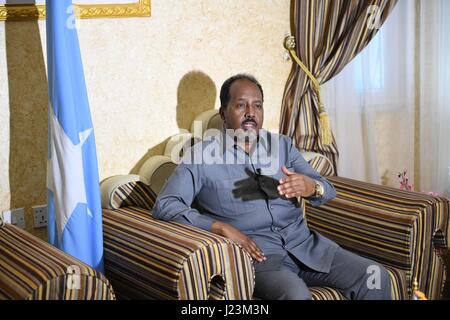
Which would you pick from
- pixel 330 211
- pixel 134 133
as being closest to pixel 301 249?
pixel 330 211

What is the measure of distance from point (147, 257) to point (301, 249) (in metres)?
0.66

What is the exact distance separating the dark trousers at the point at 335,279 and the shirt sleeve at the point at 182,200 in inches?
12.1

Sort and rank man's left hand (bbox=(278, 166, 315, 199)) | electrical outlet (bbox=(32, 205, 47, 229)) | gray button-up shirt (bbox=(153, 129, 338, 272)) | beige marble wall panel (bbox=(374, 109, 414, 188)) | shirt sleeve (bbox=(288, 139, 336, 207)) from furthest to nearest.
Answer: beige marble wall panel (bbox=(374, 109, 414, 188)) < electrical outlet (bbox=(32, 205, 47, 229)) < shirt sleeve (bbox=(288, 139, 336, 207)) < gray button-up shirt (bbox=(153, 129, 338, 272)) < man's left hand (bbox=(278, 166, 315, 199))

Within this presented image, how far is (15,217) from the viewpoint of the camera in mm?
2709

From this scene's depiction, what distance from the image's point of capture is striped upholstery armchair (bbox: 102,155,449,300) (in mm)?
2117

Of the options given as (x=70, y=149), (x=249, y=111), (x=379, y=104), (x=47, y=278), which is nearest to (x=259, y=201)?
(x=249, y=111)

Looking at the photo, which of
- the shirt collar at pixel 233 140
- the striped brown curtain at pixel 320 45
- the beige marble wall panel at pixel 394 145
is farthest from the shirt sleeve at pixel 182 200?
the beige marble wall panel at pixel 394 145

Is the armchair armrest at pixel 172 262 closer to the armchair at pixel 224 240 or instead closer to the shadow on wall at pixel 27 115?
the armchair at pixel 224 240

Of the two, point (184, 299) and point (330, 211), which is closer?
point (184, 299)

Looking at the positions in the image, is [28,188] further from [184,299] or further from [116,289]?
[184,299]

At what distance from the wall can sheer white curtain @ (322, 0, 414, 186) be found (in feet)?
1.37

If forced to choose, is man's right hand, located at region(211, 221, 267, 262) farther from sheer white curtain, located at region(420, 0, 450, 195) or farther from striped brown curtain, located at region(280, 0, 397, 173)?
sheer white curtain, located at region(420, 0, 450, 195)

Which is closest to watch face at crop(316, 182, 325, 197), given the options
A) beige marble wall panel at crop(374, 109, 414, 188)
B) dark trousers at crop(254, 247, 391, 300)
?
dark trousers at crop(254, 247, 391, 300)
